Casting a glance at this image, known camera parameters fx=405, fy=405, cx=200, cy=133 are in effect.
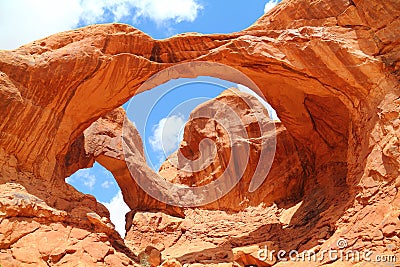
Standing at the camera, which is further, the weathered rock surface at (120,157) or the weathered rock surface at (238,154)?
the weathered rock surface at (120,157)

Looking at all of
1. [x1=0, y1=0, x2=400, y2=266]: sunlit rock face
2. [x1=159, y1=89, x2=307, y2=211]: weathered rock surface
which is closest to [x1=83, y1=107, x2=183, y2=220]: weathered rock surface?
[x1=159, y1=89, x2=307, y2=211]: weathered rock surface

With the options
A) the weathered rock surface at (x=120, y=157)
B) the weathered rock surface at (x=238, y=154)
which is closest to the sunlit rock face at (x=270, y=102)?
the weathered rock surface at (x=238, y=154)

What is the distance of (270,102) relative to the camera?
16.1 m

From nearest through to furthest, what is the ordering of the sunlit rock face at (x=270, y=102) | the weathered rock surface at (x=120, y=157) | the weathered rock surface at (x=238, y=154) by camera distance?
the sunlit rock face at (x=270, y=102) → the weathered rock surface at (x=238, y=154) → the weathered rock surface at (x=120, y=157)

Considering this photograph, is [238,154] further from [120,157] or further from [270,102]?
[120,157]

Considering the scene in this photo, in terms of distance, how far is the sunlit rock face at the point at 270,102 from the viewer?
33.5 feet

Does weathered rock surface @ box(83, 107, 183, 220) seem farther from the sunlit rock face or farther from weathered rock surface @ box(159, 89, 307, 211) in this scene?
the sunlit rock face

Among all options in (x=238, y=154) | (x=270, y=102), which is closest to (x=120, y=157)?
(x=238, y=154)

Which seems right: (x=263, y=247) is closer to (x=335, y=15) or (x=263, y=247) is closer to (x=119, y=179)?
(x=335, y=15)

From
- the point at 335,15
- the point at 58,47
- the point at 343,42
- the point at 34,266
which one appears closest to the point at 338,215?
the point at 343,42

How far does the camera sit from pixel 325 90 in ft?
42.0

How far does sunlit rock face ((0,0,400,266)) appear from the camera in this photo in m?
10.2

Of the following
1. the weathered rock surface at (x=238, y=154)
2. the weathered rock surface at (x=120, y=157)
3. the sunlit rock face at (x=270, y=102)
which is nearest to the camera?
the sunlit rock face at (x=270, y=102)

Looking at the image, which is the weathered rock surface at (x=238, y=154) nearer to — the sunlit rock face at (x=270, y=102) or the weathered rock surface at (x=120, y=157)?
the sunlit rock face at (x=270, y=102)
